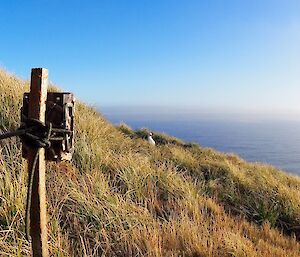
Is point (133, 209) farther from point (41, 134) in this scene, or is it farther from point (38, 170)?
point (41, 134)

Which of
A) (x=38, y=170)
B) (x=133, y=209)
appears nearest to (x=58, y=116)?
(x=38, y=170)

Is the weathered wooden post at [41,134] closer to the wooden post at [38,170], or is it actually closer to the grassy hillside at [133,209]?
the wooden post at [38,170]

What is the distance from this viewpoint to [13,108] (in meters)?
8.02

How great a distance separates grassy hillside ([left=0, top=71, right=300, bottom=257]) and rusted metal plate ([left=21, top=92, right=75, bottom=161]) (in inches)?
60.8

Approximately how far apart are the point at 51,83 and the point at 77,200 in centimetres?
912

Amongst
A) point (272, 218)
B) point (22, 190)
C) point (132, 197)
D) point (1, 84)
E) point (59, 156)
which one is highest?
point (1, 84)

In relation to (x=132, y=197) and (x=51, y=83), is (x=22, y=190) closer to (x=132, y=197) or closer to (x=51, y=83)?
(x=132, y=197)

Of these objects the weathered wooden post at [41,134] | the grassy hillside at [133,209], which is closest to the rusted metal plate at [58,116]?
the weathered wooden post at [41,134]

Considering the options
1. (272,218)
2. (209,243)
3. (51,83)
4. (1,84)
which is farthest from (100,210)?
(51,83)

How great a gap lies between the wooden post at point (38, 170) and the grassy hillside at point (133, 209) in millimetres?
1209

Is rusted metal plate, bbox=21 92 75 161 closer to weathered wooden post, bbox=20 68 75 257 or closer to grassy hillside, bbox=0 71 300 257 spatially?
weathered wooden post, bbox=20 68 75 257

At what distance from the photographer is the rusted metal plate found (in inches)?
99.3

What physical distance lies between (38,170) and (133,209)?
313cm

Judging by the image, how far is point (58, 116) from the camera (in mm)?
Result: 2547
